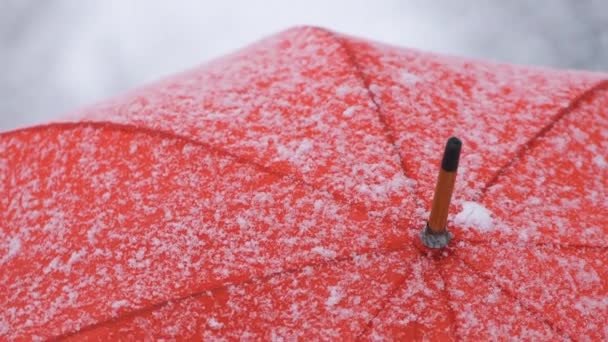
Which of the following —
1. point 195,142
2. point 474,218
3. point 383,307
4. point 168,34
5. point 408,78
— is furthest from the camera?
point 168,34

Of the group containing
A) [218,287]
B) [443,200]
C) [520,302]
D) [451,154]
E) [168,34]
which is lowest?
[168,34]

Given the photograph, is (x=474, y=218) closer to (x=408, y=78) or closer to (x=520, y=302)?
(x=520, y=302)

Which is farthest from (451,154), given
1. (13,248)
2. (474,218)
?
(13,248)

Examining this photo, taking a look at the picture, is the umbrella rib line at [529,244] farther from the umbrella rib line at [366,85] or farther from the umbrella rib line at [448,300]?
the umbrella rib line at [366,85]

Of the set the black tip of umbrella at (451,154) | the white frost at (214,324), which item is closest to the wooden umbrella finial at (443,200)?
the black tip of umbrella at (451,154)

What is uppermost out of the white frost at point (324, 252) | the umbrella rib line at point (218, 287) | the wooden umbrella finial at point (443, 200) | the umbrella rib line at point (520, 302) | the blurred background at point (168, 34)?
the wooden umbrella finial at point (443, 200)

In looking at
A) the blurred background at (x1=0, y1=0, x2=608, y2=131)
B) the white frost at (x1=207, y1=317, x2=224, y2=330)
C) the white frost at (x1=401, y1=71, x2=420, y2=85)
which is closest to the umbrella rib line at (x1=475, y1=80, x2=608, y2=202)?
the white frost at (x1=401, y1=71, x2=420, y2=85)

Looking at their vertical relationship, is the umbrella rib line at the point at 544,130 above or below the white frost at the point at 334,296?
above

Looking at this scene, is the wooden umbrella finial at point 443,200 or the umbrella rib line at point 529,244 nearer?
the wooden umbrella finial at point 443,200
